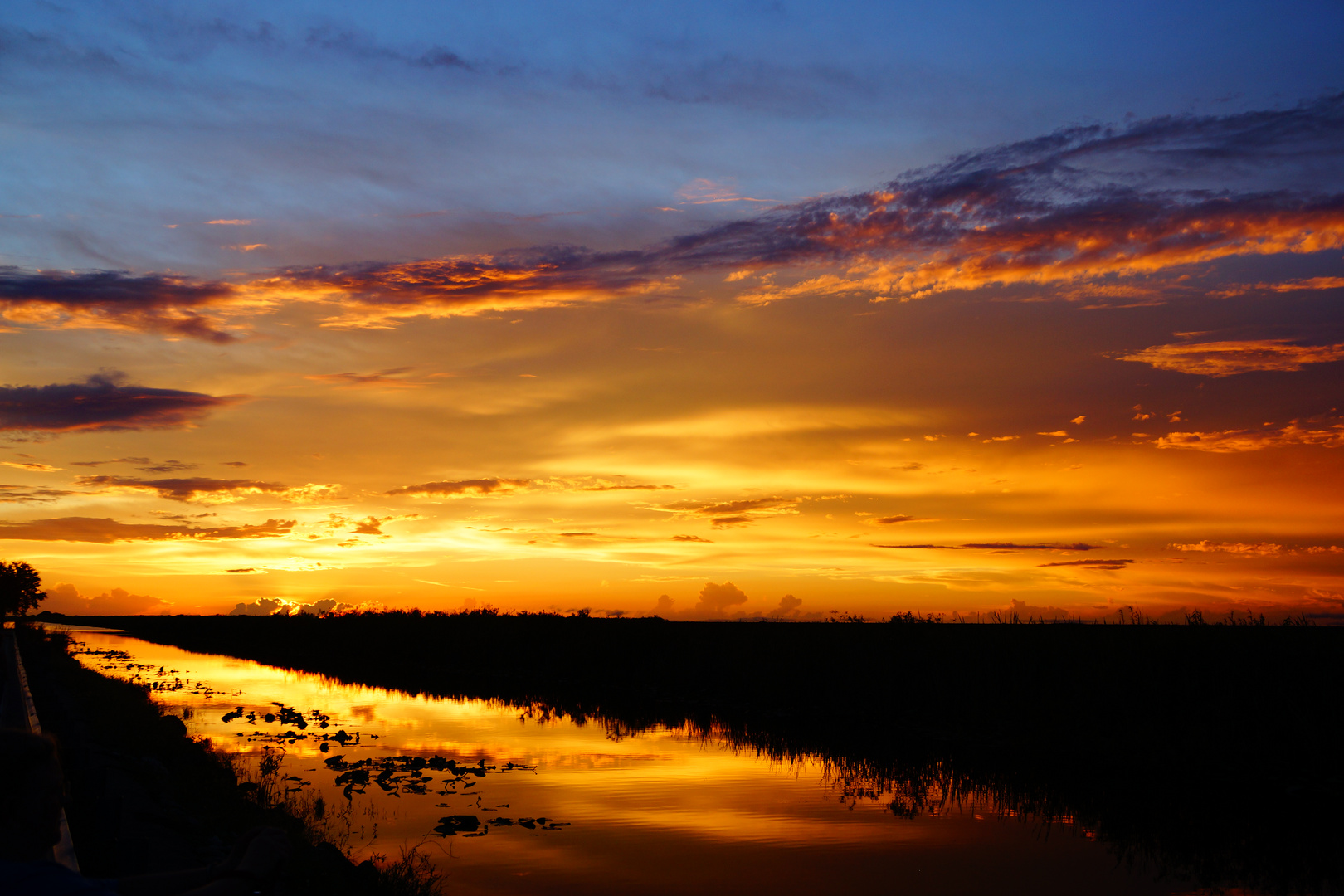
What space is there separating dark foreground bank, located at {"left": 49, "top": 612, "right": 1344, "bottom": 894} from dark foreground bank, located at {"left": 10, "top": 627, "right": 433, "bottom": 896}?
9.77 meters

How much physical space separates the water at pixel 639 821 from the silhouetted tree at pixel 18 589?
12322 centimetres

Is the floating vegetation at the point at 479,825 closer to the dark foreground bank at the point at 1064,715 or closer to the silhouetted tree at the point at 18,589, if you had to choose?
the dark foreground bank at the point at 1064,715

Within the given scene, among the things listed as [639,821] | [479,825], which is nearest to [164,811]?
[479,825]

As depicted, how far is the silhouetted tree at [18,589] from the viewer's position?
5027 inches

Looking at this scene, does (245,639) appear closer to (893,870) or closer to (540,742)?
(540,742)

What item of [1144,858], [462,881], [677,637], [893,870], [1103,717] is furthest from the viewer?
[677,637]

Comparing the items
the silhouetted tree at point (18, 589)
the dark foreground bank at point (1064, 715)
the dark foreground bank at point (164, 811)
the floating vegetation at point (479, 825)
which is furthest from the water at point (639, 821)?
the silhouetted tree at point (18, 589)

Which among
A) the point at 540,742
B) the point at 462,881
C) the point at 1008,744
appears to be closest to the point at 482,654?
the point at 540,742

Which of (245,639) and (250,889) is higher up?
(250,889)

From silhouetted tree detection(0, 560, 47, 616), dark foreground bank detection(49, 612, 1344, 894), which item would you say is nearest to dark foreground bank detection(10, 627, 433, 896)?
dark foreground bank detection(49, 612, 1344, 894)

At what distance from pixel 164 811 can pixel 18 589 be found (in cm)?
15272

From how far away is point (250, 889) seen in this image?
3.85m

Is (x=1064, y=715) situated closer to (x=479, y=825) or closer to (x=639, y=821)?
(x=639, y=821)

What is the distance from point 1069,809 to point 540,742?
453 inches
